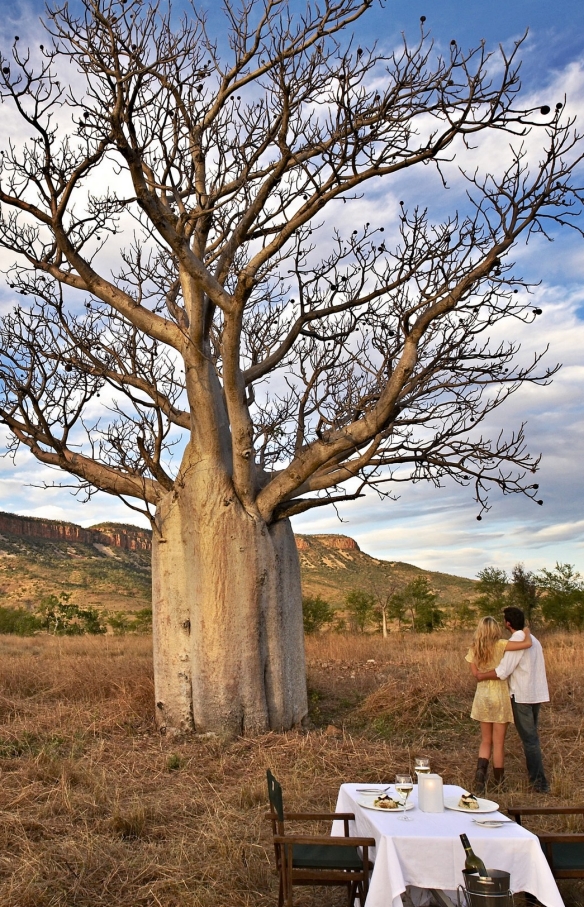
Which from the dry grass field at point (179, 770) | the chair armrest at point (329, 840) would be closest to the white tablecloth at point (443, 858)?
the chair armrest at point (329, 840)

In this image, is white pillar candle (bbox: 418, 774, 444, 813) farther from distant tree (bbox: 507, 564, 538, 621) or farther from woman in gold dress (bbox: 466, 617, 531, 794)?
distant tree (bbox: 507, 564, 538, 621)

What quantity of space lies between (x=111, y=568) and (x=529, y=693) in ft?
166

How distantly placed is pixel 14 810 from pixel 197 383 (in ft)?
13.6

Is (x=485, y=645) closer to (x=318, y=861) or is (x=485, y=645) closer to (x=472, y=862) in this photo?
(x=318, y=861)

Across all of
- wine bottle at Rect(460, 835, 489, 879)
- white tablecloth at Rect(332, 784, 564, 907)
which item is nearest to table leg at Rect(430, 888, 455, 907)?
white tablecloth at Rect(332, 784, 564, 907)

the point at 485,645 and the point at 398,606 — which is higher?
the point at 398,606

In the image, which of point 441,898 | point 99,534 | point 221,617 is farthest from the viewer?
point 99,534

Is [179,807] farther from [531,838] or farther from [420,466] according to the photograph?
[420,466]

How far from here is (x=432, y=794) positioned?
368 centimetres

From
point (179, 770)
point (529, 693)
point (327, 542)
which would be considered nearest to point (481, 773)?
point (529, 693)

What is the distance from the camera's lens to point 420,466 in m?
8.51

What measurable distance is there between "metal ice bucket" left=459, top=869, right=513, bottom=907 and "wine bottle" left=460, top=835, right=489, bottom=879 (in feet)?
0.08

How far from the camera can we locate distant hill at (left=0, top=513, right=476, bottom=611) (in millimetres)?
42781

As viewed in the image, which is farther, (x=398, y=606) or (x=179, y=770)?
(x=398, y=606)
